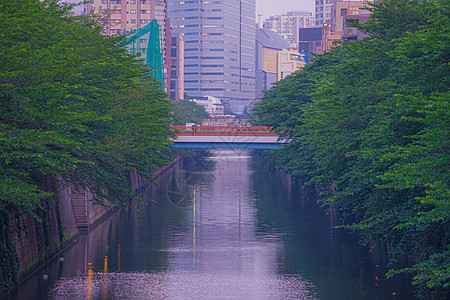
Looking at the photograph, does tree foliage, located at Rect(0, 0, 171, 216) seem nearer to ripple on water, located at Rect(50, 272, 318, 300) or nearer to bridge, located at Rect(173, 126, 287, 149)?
ripple on water, located at Rect(50, 272, 318, 300)

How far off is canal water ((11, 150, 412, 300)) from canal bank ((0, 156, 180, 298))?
0.83 metres

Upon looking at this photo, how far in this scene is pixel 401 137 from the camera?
31.9 meters

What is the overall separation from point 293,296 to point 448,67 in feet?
48.1

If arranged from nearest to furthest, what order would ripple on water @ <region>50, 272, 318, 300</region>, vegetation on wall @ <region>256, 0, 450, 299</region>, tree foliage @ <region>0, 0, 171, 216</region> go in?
vegetation on wall @ <region>256, 0, 450, 299</region>
tree foliage @ <region>0, 0, 171, 216</region>
ripple on water @ <region>50, 272, 318, 300</region>

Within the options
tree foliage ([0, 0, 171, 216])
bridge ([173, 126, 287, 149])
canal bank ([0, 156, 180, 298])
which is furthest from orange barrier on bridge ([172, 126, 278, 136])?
tree foliage ([0, 0, 171, 216])

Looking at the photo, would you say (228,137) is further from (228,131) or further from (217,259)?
(217,259)

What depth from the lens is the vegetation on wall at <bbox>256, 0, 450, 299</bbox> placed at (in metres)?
24.6

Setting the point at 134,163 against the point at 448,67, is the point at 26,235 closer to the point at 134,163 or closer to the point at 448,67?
the point at 134,163

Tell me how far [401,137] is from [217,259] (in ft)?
58.9

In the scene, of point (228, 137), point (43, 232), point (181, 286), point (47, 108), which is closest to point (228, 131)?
point (228, 137)

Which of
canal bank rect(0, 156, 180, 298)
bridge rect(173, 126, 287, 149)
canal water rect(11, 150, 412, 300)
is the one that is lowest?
canal water rect(11, 150, 412, 300)

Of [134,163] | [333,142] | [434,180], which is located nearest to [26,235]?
[134,163]

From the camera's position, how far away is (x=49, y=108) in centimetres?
3075

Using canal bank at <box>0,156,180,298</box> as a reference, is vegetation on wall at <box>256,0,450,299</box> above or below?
above
